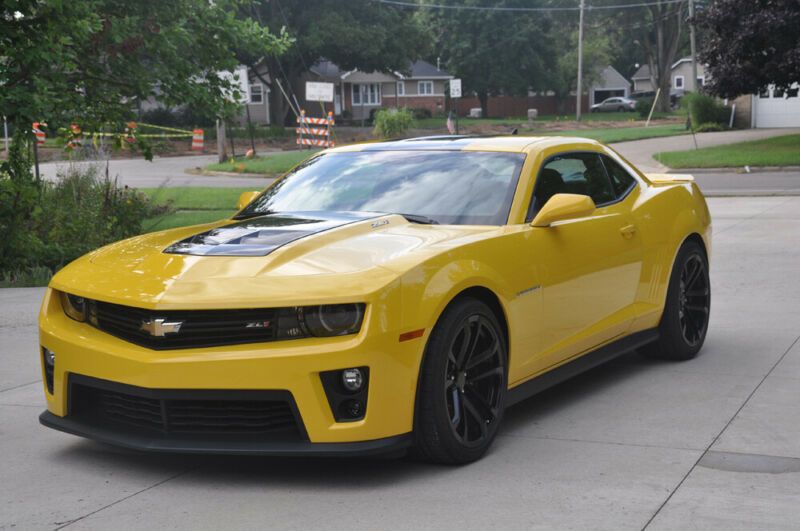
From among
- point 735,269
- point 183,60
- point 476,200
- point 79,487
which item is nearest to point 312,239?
point 476,200

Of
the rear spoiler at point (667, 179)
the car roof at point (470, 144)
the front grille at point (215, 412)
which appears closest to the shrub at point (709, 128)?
the rear spoiler at point (667, 179)

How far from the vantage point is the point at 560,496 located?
477cm

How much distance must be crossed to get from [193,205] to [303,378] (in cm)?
1781

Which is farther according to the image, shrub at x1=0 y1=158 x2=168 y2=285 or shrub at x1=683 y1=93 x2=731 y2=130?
shrub at x1=683 y1=93 x2=731 y2=130

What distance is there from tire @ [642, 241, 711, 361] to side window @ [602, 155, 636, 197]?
620 mm

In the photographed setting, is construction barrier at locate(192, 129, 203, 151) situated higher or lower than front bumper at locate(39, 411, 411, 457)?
lower

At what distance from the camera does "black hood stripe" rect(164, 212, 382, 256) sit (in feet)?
17.6

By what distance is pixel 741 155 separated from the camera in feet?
99.8

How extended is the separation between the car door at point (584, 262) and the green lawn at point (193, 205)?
33.5 ft

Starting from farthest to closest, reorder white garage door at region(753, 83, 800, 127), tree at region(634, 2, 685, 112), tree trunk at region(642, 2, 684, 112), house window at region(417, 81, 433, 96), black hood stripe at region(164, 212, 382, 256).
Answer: house window at region(417, 81, 433, 96) → tree trunk at region(642, 2, 684, 112) → tree at region(634, 2, 685, 112) → white garage door at region(753, 83, 800, 127) → black hood stripe at region(164, 212, 382, 256)

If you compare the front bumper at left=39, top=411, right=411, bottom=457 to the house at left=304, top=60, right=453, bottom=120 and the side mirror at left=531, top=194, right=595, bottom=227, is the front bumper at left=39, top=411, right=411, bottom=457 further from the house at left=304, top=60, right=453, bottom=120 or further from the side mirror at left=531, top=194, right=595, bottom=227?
the house at left=304, top=60, right=453, bottom=120

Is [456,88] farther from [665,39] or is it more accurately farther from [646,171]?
[665,39]

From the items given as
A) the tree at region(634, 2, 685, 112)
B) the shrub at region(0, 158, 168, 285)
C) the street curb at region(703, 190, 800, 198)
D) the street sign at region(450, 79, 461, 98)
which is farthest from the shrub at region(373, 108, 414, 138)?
the tree at region(634, 2, 685, 112)

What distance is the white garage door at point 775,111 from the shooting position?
4856 centimetres
